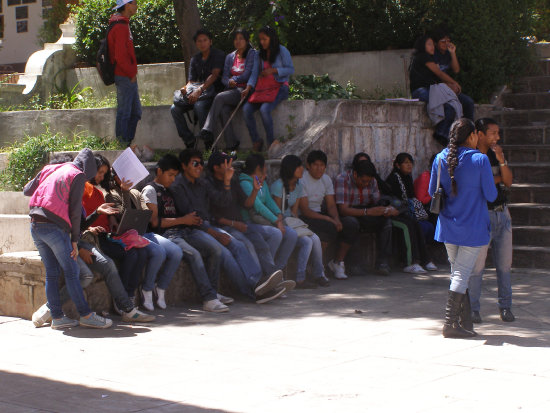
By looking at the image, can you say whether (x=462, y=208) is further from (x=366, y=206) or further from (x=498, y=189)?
(x=366, y=206)

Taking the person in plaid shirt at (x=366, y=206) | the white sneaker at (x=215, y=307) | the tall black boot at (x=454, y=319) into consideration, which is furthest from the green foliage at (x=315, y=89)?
the tall black boot at (x=454, y=319)

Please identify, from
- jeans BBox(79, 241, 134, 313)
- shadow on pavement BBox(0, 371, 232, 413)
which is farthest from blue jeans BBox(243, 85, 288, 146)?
shadow on pavement BBox(0, 371, 232, 413)

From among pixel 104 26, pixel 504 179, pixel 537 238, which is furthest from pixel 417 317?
pixel 104 26

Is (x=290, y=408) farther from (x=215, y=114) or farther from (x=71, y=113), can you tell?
(x=71, y=113)

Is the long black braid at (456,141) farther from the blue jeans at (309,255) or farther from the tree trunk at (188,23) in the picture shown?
the tree trunk at (188,23)

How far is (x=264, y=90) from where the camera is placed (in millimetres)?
11992

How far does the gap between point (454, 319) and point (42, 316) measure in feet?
11.7

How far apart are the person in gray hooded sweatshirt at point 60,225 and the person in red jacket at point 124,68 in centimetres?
401

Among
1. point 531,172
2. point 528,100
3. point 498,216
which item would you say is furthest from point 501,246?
point 528,100

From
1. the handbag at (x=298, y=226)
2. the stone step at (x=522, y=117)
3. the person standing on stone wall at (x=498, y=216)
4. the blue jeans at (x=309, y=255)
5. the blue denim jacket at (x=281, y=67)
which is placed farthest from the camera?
the stone step at (x=522, y=117)

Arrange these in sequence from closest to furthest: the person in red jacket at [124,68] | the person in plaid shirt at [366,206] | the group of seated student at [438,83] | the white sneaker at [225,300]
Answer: the white sneaker at [225,300] < the person in plaid shirt at [366,206] < the person in red jacket at [124,68] < the group of seated student at [438,83]

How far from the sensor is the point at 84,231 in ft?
27.7

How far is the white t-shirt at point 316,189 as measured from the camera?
36.3 ft

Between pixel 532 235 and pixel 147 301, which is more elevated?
pixel 532 235
